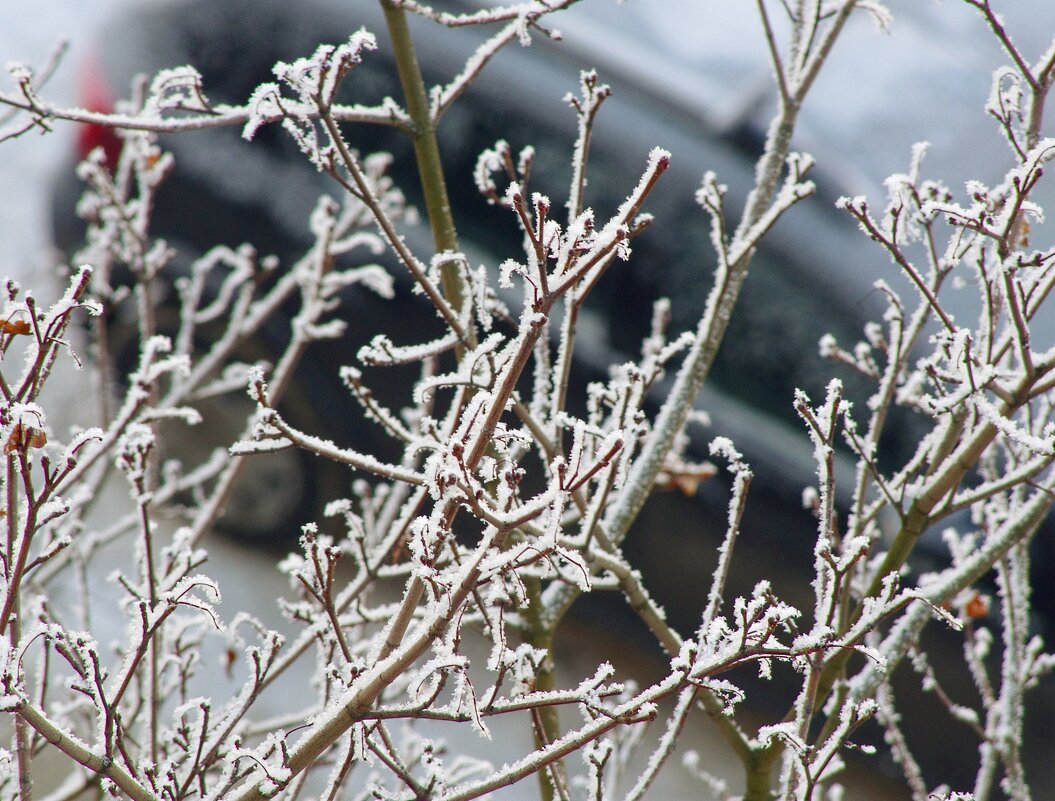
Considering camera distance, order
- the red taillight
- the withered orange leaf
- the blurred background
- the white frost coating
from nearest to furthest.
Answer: the withered orange leaf, the white frost coating, the blurred background, the red taillight

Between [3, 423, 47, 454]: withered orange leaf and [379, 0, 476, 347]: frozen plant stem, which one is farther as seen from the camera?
[379, 0, 476, 347]: frozen plant stem

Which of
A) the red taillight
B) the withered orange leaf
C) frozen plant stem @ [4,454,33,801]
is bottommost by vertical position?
frozen plant stem @ [4,454,33,801]

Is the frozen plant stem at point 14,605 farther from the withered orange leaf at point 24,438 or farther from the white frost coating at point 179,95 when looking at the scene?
the white frost coating at point 179,95

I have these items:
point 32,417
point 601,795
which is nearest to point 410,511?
point 601,795

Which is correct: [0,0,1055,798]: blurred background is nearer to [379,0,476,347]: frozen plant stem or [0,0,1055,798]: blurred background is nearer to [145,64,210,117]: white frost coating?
[379,0,476,347]: frozen plant stem

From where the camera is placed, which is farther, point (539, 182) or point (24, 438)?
point (539, 182)

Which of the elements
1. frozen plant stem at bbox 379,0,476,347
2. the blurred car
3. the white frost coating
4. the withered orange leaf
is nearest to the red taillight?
the blurred car

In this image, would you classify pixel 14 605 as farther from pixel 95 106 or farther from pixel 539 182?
pixel 95 106

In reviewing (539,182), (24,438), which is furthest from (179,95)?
(539,182)
